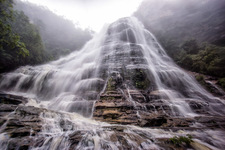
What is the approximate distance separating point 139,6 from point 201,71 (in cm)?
3337

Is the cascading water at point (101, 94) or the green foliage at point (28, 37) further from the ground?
the green foliage at point (28, 37)

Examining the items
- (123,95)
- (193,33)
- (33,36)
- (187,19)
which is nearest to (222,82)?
(123,95)

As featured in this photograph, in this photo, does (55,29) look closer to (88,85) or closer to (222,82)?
(88,85)

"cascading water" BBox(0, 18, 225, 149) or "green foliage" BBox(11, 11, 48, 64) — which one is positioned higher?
"green foliage" BBox(11, 11, 48, 64)

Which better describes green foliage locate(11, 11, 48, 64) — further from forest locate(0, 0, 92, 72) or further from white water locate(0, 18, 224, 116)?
white water locate(0, 18, 224, 116)

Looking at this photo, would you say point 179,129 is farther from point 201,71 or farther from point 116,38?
point 116,38

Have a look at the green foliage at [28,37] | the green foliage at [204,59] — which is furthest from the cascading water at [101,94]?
the green foliage at [28,37]

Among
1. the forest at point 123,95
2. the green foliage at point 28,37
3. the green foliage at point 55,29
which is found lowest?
the forest at point 123,95

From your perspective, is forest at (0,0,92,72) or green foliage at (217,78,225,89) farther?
green foliage at (217,78,225,89)

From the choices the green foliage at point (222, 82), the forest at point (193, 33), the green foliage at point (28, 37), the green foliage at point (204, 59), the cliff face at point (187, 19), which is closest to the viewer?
the green foliage at point (222, 82)

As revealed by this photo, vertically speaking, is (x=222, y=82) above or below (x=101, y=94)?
above

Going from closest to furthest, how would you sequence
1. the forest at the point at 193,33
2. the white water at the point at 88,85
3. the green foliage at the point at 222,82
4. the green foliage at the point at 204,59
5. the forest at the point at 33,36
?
the forest at the point at 33,36 < the white water at the point at 88,85 < the green foliage at the point at 222,82 < the green foliage at the point at 204,59 < the forest at the point at 193,33

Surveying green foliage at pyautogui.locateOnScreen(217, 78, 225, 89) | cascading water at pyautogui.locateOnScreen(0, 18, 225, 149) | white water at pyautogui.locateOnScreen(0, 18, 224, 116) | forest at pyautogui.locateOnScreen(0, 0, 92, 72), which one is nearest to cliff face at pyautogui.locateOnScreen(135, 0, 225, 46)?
green foliage at pyautogui.locateOnScreen(217, 78, 225, 89)

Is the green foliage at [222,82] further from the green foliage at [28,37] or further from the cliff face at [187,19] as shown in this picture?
the green foliage at [28,37]
